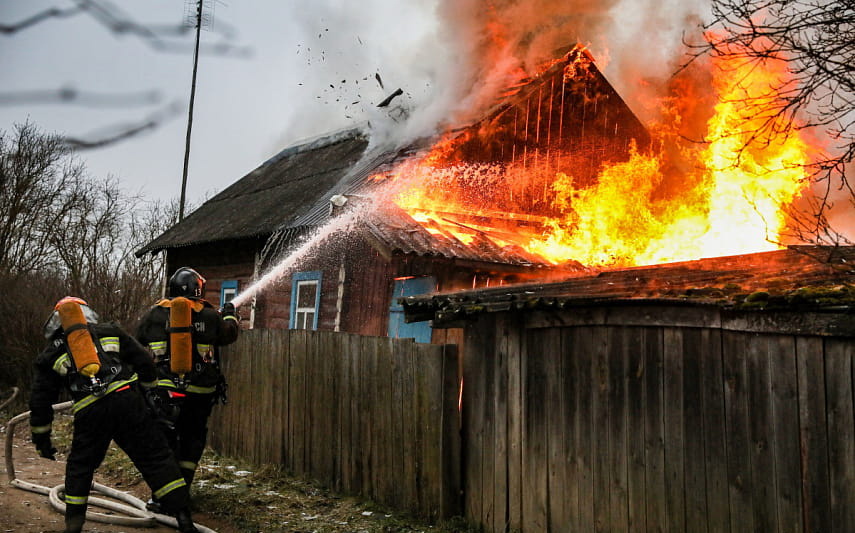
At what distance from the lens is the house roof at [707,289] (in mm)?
3821

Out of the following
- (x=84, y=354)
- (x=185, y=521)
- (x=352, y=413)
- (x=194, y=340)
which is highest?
(x=194, y=340)

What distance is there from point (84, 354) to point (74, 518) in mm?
1313

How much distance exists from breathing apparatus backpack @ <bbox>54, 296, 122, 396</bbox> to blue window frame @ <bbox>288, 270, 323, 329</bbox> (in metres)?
6.59

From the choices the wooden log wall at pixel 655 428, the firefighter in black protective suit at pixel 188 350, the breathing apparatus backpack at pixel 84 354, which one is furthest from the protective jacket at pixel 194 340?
the wooden log wall at pixel 655 428

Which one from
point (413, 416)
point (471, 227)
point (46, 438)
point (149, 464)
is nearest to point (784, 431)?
point (413, 416)

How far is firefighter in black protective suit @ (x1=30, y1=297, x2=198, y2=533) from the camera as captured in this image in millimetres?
5324

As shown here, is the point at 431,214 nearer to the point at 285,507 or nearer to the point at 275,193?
the point at 285,507

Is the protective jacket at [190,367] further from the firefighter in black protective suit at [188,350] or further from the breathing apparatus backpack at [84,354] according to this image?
the breathing apparatus backpack at [84,354]

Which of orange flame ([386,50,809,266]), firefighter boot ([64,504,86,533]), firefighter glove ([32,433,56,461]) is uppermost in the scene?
orange flame ([386,50,809,266])

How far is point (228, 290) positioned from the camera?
15.1 m

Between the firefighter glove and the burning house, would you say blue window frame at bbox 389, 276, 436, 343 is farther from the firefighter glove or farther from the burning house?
the firefighter glove

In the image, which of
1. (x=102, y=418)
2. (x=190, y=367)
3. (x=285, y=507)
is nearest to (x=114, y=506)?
(x=102, y=418)

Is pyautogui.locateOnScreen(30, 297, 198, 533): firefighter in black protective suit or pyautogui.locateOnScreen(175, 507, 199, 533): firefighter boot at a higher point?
pyautogui.locateOnScreen(30, 297, 198, 533): firefighter in black protective suit

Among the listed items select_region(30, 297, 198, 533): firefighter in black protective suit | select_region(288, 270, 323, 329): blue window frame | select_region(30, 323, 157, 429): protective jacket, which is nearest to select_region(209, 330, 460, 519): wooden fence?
select_region(30, 297, 198, 533): firefighter in black protective suit
